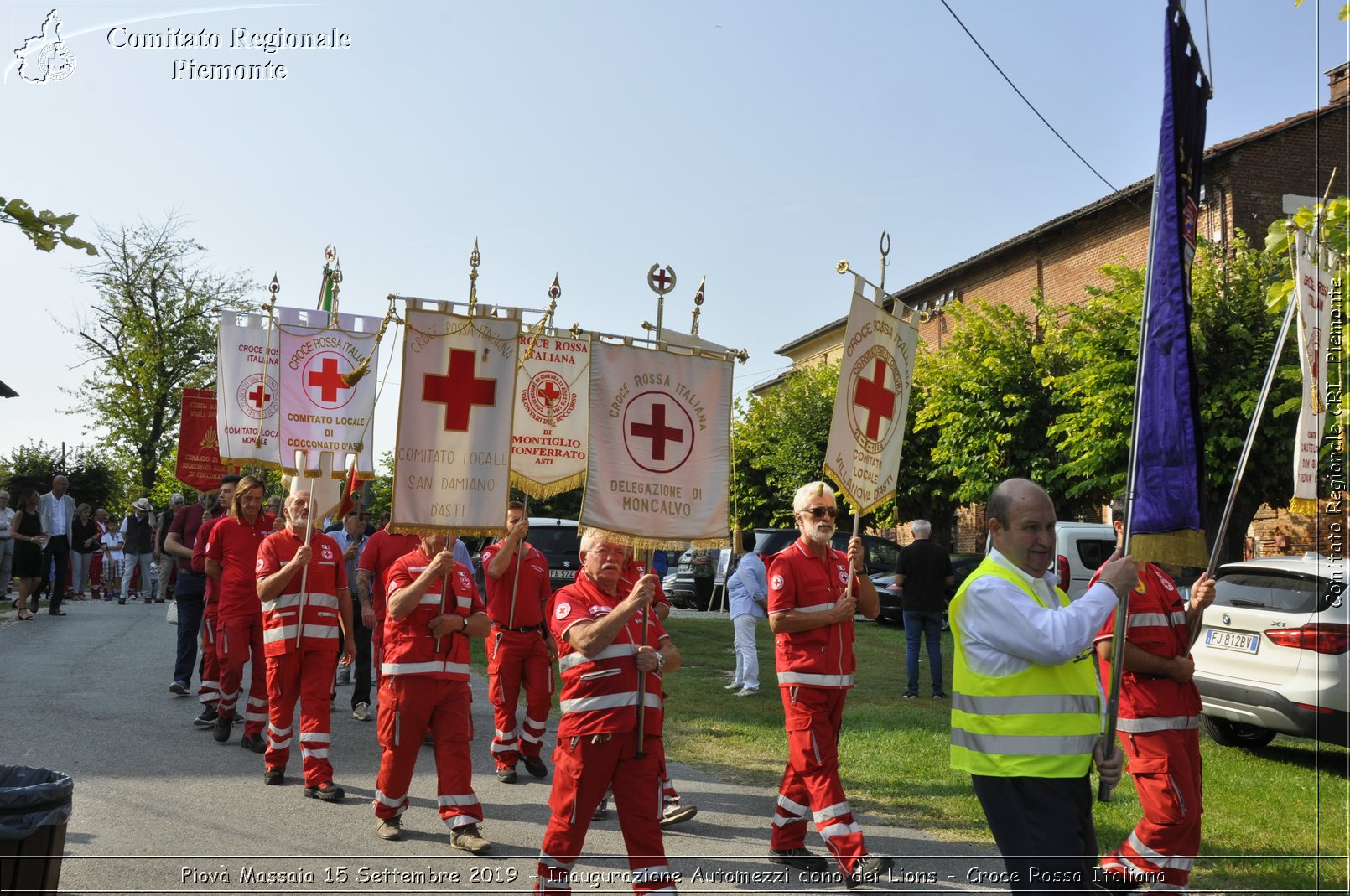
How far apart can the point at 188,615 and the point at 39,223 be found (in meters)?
7.13

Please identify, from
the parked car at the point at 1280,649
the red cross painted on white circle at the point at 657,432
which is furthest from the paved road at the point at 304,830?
the parked car at the point at 1280,649

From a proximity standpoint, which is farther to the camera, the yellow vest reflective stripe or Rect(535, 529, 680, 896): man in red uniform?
Rect(535, 529, 680, 896): man in red uniform

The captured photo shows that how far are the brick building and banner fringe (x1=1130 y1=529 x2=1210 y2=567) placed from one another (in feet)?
47.7

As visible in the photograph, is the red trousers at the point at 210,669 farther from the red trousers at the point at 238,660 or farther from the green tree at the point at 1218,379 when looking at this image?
the green tree at the point at 1218,379

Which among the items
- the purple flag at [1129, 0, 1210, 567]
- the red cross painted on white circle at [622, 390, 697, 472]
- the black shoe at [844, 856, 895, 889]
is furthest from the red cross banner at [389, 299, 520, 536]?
the purple flag at [1129, 0, 1210, 567]

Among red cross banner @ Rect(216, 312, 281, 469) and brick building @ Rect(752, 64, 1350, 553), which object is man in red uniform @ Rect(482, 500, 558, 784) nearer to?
red cross banner @ Rect(216, 312, 281, 469)

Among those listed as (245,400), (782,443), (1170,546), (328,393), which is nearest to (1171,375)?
(1170,546)

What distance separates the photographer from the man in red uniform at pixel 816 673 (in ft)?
19.4

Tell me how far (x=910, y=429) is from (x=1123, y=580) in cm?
2874

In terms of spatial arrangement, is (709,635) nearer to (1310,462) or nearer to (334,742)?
(334,742)

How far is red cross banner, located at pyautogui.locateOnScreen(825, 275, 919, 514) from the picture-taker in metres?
6.66

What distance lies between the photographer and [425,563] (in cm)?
686

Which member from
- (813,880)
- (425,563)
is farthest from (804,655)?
(425,563)

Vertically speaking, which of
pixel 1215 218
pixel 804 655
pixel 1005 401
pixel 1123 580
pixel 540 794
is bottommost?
pixel 540 794
